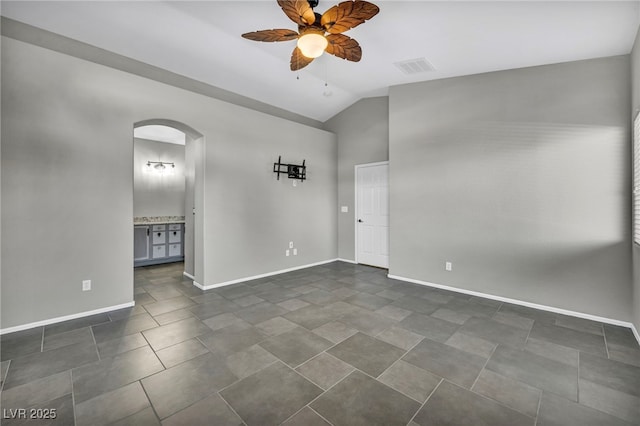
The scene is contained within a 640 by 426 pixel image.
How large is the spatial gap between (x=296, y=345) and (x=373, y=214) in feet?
12.3

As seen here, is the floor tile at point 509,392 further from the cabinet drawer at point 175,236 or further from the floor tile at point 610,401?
the cabinet drawer at point 175,236

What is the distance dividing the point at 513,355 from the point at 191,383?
2694 mm

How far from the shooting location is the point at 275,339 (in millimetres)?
2750

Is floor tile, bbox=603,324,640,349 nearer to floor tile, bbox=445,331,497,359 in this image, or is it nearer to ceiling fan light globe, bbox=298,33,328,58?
floor tile, bbox=445,331,497,359

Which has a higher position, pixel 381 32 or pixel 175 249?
pixel 381 32

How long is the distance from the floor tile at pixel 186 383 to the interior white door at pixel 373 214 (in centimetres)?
404

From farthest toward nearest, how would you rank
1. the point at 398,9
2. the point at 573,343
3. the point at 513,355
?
the point at 398,9
the point at 573,343
the point at 513,355

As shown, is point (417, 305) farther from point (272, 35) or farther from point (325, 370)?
point (272, 35)

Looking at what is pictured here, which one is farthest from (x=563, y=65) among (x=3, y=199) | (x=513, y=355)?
(x=3, y=199)

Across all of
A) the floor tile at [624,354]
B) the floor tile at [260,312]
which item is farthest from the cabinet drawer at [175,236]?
the floor tile at [624,354]

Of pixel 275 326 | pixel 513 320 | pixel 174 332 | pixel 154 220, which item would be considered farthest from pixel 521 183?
pixel 154 220

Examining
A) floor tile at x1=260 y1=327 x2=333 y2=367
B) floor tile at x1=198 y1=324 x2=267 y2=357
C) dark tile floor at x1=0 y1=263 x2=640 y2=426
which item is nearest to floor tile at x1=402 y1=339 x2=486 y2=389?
dark tile floor at x1=0 y1=263 x2=640 y2=426

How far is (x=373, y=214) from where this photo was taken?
5914mm

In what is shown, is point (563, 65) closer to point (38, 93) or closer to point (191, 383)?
point (191, 383)
